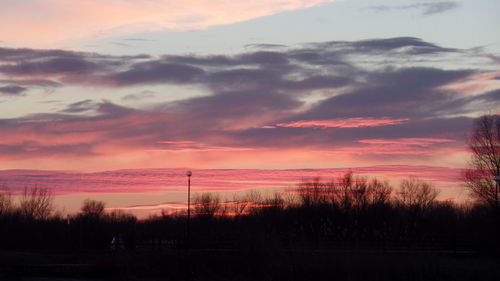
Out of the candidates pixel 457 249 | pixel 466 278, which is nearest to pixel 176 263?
pixel 466 278

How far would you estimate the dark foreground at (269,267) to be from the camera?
4412 centimetres

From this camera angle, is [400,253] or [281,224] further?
[281,224]

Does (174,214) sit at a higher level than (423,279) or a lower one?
higher

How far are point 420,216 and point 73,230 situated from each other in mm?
55653

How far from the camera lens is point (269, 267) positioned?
1832 inches

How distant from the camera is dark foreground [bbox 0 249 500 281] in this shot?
44125mm

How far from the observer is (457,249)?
57.2m

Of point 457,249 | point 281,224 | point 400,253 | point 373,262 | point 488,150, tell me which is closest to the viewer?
point 373,262

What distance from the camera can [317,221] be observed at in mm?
97750

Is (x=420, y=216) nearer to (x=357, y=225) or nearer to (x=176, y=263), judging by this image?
(x=357, y=225)

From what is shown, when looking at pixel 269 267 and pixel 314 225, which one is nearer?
pixel 269 267

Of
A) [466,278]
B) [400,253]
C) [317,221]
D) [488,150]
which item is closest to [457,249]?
[400,253]

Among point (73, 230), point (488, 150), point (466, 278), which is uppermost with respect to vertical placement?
point (488, 150)

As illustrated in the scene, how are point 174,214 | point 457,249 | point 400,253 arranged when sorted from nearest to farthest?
1. point 400,253
2. point 457,249
3. point 174,214
